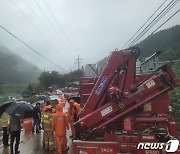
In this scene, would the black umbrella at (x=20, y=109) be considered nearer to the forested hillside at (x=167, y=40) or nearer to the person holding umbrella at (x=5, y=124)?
the person holding umbrella at (x=5, y=124)

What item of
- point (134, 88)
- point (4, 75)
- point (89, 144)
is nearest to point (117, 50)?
point (134, 88)

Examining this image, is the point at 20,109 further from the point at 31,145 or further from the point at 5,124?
the point at 31,145

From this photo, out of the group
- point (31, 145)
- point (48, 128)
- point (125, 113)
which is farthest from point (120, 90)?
point (31, 145)

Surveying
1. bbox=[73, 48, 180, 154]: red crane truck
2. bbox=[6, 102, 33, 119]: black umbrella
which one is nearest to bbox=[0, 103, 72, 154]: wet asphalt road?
bbox=[6, 102, 33, 119]: black umbrella

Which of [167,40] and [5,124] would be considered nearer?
[5,124]

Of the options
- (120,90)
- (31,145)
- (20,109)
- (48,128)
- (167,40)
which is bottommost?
(31,145)

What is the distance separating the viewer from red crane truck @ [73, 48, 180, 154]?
16.9ft

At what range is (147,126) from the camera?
575cm

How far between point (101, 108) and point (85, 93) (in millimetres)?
2038

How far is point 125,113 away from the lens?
18.7 feet

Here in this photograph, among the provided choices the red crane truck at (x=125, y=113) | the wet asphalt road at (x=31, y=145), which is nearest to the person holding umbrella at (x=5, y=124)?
the wet asphalt road at (x=31, y=145)

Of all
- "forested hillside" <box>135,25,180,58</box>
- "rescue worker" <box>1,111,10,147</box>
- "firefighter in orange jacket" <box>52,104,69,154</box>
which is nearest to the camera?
"firefighter in orange jacket" <box>52,104,69,154</box>

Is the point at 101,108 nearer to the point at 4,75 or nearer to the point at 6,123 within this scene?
the point at 6,123

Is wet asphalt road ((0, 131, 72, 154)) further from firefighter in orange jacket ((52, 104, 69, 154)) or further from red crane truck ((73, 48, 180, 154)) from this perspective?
red crane truck ((73, 48, 180, 154))
